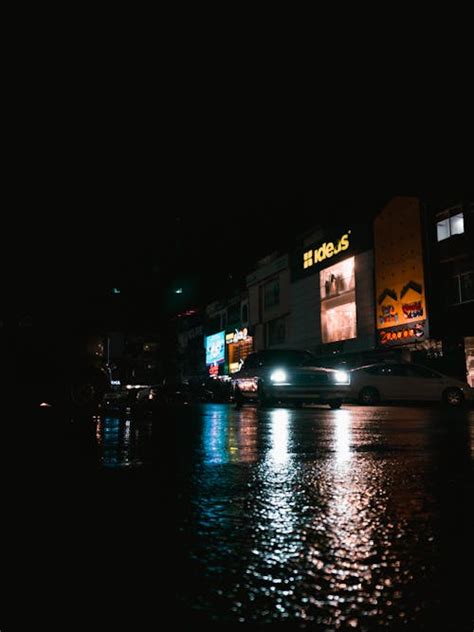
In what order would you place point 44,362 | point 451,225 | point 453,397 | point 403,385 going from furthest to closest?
1. point 451,225
2. point 403,385
3. point 453,397
4. point 44,362

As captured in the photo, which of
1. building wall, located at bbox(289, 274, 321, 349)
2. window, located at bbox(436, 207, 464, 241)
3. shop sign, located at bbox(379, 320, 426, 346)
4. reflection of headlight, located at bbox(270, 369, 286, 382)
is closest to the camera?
reflection of headlight, located at bbox(270, 369, 286, 382)

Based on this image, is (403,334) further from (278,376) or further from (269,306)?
(269,306)

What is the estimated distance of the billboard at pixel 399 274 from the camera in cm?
3281

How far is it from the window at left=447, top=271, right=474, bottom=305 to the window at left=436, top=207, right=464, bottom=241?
2.42 metres

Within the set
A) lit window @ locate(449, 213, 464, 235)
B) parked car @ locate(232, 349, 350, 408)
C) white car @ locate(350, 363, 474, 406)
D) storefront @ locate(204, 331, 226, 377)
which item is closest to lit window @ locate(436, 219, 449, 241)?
lit window @ locate(449, 213, 464, 235)

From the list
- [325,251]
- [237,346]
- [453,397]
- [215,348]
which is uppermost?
[325,251]

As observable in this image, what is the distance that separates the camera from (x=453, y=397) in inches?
790

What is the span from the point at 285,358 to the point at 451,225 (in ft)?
60.4

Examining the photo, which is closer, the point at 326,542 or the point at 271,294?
the point at 326,542

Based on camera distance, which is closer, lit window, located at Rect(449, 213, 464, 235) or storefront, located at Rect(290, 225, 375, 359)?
lit window, located at Rect(449, 213, 464, 235)

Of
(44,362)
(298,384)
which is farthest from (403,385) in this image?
(44,362)

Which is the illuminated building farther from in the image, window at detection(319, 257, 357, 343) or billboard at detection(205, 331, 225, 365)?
billboard at detection(205, 331, 225, 365)

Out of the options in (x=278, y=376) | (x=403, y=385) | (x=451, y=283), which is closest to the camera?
(x=278, y=376)

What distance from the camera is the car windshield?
57.7 feet
